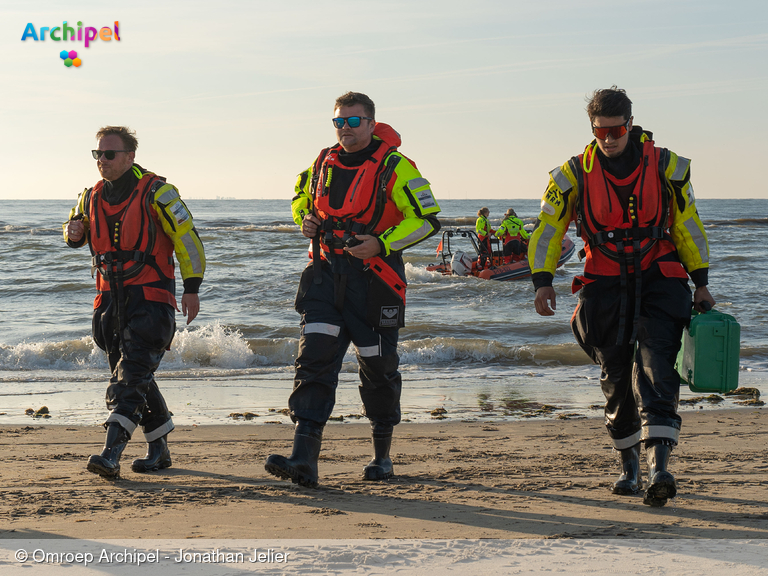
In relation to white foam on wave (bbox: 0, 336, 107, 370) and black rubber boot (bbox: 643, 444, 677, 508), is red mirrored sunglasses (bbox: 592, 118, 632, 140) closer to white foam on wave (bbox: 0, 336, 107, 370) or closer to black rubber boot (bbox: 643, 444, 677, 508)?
black rubber boot (bbox: 643, 444, 677, 508)

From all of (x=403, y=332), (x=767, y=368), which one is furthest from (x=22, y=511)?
(x=403, y=332)

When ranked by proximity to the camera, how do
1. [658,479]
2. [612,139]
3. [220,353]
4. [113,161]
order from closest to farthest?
[658,479]
[612,139]
[113,161]
[220,353]

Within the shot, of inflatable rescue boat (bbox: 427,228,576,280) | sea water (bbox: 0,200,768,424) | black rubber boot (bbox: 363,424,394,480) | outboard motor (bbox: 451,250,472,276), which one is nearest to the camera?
black rubber boot (bbox: 363,424,394,480)

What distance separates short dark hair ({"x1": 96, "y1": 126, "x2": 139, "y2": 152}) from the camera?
166 inches

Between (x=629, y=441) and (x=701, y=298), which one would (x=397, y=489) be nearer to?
(x=629, y=441)

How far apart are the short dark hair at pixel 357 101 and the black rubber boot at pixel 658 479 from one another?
1996 millimetres

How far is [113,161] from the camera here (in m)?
4.16

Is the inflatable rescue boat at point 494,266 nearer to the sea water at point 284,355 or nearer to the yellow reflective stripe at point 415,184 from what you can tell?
the sea water at point 284,355

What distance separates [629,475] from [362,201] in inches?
69.4

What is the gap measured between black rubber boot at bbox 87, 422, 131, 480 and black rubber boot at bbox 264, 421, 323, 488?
82 centimetres

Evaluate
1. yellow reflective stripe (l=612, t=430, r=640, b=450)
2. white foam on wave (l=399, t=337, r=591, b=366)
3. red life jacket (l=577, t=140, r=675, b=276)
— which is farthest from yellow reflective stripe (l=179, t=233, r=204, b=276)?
white foam on wave (l=399, t=337, r=591, b=366)

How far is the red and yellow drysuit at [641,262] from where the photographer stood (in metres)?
3.45

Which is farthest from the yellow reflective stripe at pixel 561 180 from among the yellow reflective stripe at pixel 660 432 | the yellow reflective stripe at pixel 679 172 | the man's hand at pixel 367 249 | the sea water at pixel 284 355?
the sea water at pixel 284 355

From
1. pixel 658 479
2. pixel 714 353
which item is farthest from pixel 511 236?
pixel 658 479
